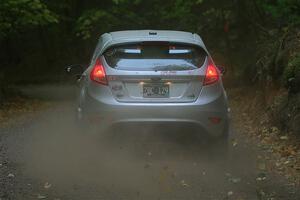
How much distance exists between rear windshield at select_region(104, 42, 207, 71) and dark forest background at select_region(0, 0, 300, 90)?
2845 mm

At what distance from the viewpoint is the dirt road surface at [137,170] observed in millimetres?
7637

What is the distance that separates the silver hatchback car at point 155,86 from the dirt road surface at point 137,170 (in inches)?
10.0

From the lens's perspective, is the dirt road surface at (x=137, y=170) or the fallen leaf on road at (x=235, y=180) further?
the fallen leaf on road at (x=235, y=180)

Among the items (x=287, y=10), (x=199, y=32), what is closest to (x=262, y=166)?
(x=287, y=10)

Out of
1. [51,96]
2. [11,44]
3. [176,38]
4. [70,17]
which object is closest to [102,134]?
[176,38]

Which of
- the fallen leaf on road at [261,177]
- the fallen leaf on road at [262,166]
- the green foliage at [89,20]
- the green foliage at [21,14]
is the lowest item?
the green foliage at [89,20]

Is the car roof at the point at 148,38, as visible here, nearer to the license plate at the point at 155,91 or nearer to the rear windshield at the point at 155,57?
the rear windshield at the point at 155,57

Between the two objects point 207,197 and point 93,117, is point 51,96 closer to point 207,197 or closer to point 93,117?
point 93,117

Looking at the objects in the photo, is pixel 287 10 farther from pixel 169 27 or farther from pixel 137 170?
A: pixel 169 27

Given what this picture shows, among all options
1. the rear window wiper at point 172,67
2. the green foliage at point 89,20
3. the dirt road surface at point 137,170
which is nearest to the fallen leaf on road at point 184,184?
the dirt road surface at point 137,170

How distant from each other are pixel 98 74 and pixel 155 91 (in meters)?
0.84

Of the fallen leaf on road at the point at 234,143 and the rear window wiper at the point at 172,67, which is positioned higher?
the rear window wiper at the point at 172,67

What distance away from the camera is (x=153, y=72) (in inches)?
346

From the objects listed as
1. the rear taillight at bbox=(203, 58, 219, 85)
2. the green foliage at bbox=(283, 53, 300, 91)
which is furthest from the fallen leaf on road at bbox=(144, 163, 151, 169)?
the green foliage at bbox=(283, 53, 300, 91)
